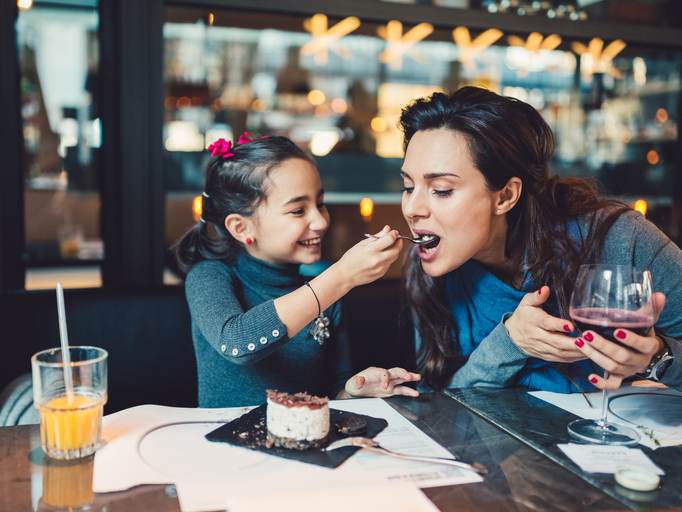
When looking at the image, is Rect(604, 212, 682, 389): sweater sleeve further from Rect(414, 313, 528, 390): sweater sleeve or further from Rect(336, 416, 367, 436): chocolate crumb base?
Rect(336, 416, 367, 436): chocolate crumb base

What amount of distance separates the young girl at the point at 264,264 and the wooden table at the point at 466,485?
0.47 meters

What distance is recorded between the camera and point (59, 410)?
1110 mm

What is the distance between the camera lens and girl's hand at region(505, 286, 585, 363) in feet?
4.58

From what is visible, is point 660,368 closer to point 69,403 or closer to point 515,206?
point 515,206

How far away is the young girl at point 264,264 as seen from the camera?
1.59 meters

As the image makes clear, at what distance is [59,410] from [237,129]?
6.45m

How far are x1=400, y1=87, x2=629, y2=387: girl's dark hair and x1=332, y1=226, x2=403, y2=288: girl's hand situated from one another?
32 centimetres

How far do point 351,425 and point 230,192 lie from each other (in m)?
0.92

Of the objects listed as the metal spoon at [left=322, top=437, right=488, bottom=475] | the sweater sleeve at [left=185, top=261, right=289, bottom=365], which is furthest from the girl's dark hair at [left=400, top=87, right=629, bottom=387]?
the metal spoon at [left=322, top=437, right=488, bottom=475]

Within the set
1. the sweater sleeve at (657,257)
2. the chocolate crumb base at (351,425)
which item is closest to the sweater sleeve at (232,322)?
the chocolate crumb base at (351,425)

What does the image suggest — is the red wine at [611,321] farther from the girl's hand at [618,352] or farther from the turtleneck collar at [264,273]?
the turtleneck collar at [264,273]

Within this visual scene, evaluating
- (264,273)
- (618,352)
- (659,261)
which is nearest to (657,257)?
(659,261)

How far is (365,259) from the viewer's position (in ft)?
5.14

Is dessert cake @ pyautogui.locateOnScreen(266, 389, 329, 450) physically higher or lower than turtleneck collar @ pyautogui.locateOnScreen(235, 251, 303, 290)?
lower
